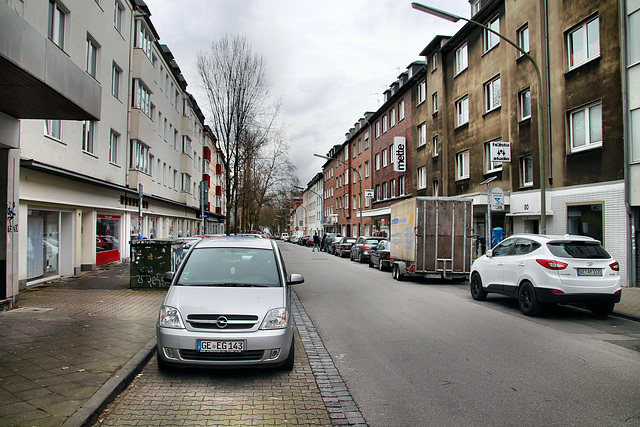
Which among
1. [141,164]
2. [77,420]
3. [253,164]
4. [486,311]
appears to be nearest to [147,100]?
[141,164]

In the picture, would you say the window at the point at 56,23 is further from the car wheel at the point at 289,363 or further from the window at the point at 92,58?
the car wheel at the point at 289,363

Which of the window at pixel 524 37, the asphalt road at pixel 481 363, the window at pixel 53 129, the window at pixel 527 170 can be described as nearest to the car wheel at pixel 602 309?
the asphalt road at pixel 481 363

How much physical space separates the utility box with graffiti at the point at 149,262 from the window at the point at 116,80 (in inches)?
373

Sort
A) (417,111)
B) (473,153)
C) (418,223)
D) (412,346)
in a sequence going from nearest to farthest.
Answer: (412,346)
(418,223)
(473,153)
(417,111)

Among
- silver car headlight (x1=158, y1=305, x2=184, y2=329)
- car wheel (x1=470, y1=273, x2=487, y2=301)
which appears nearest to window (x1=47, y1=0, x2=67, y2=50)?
silver car headlight (x1=158, y1=305, x2=184, y2=329)

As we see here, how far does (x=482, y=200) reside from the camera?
2027cm

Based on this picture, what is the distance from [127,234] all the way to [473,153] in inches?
664

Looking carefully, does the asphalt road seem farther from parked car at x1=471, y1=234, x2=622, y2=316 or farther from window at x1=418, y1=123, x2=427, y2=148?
window at x1=418, y1=123, x2=427, y2=148

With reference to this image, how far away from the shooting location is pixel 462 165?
24312mm

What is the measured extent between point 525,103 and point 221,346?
17.6 m

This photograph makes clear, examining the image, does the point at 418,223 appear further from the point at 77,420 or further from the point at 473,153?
the point at 77,420

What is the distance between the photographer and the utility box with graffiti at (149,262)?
11969 mm

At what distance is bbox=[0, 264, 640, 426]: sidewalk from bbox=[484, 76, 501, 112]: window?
40.0 ft

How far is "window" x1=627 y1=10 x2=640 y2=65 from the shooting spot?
1303 centimetres
